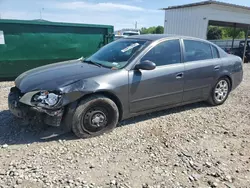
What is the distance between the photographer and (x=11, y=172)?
7.99 feet

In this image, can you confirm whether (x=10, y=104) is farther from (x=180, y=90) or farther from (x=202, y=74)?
(x=202, y=74)

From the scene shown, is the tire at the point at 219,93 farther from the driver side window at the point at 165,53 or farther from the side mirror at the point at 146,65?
the side mirror at the point at 146,65

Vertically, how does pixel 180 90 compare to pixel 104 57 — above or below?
below

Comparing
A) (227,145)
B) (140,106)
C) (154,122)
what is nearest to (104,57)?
(140,106)

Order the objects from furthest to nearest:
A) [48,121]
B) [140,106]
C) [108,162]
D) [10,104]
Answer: [140,106]
[10,104]
[48,121]
[108,162]

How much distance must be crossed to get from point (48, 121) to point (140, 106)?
149 centimetres

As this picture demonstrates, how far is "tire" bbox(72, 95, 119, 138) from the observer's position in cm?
310

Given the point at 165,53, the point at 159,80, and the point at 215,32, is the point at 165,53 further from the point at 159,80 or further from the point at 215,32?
the point at 215,32

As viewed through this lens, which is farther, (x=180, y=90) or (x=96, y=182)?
(x=180, y=90)

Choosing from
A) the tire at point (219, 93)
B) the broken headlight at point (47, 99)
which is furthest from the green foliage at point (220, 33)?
the broken headlight at point (47, 99)

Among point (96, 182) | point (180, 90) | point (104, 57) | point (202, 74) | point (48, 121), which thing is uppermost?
point (104, 57)

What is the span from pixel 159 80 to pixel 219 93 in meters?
1.91

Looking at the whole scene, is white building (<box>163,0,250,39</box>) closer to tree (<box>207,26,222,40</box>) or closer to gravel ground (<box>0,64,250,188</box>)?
gravel ground (<box>0,64,250,188</box>)

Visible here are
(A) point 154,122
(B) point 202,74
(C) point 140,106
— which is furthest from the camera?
(B) point 202,74
